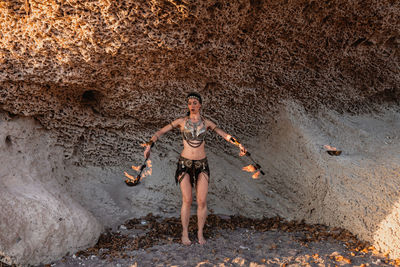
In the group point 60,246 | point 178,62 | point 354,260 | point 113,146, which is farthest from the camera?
point 113,146

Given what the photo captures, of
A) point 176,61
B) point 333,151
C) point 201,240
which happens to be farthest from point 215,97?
point 201,240

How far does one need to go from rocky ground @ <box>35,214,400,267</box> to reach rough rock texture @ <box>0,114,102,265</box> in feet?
0.63

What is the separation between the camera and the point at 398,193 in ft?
9.97

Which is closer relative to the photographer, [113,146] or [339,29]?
[339,29]

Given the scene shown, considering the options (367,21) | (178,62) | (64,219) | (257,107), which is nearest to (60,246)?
(64,219)

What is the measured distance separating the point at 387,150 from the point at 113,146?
322 cm

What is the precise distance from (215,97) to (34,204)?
220 centimetres

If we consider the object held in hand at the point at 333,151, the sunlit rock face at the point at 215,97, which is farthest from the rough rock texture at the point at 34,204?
the object held in hand at the point at 333,151

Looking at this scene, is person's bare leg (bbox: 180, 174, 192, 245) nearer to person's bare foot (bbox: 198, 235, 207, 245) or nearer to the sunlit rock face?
person's bare foot (bbox: 198, 235, 207, 245)

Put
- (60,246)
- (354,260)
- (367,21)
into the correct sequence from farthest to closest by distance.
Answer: (367,21) → (60,246) → (354,260)

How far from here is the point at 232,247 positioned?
3096 millimetres

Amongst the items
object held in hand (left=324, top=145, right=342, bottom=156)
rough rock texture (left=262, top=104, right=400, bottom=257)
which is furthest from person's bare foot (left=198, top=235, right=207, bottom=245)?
object held in hand (left=324, top=145, right=342, bottom=156)

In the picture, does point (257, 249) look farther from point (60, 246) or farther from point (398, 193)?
point (60, 246)

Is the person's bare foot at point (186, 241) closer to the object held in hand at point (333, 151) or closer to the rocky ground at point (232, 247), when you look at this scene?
the rocky ground at point (232, 247)
